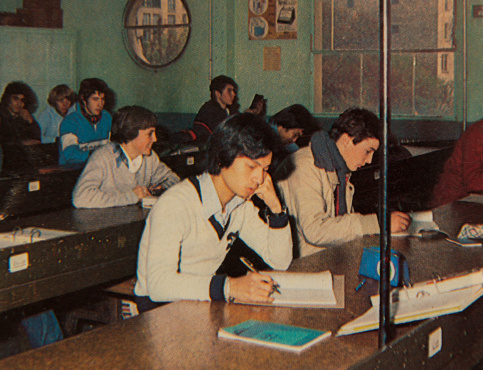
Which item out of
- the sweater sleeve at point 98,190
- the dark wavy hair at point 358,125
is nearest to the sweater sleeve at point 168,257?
the dark wavy hair at point 358,125

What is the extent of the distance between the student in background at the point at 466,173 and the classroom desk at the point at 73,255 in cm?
184

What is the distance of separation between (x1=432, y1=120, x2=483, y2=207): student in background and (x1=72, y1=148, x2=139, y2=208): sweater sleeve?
187 centimetres

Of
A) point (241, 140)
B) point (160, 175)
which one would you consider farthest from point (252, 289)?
point (160, 175)

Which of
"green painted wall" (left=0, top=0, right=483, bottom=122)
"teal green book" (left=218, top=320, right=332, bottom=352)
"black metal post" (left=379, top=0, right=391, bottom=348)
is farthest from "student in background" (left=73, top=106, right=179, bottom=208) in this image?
"green painted wall" (left=0, top=0, right=483, bottom=122)

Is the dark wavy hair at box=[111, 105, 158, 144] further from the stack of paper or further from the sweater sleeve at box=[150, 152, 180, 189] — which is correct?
the stack of paper

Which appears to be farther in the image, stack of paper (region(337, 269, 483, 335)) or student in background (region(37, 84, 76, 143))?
student in background (region(37, 84, 76, 143))

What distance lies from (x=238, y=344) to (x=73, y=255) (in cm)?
153

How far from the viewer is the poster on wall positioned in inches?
293

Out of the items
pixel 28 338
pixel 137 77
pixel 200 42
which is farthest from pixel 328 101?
pixel 28 338

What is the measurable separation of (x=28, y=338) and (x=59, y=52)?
6215mm

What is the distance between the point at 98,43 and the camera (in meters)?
8.69

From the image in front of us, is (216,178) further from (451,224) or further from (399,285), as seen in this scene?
(451,224)

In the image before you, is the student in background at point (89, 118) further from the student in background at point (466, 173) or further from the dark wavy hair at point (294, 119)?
the student in background at point (466, 173)

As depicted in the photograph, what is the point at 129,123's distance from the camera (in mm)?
3643
